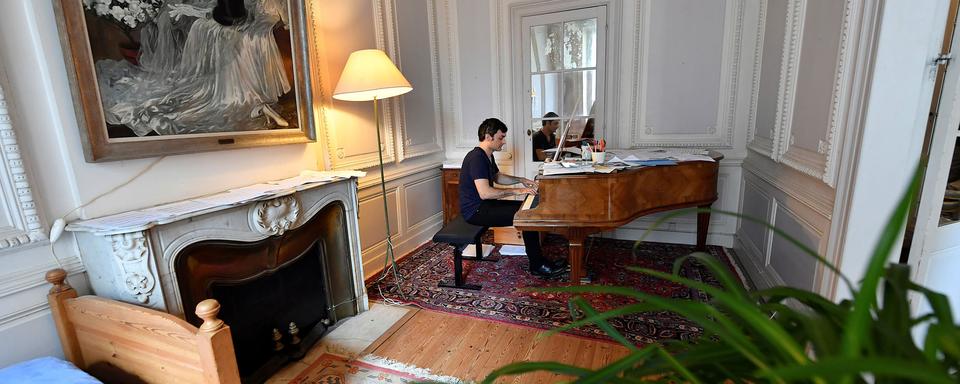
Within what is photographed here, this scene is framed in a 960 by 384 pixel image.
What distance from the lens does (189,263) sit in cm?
168

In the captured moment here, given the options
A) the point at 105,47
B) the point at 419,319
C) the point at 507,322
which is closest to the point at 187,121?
the point at 105,47

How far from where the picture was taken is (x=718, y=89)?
329 centimetres

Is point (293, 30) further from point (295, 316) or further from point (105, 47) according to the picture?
point (295, 316)

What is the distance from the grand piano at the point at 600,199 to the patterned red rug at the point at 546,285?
0.35 meters

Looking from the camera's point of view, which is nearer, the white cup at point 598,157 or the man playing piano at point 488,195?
the white cup at point 598,157

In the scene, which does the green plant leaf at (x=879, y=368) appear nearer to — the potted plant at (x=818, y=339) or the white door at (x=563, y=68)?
the potted plant at (x=818, y=339)

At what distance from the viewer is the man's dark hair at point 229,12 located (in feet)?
6.26

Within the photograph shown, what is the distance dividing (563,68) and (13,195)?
353 centimetres

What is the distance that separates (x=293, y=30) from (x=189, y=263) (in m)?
1.41

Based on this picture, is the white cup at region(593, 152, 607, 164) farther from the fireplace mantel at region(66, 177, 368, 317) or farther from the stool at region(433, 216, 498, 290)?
the fireplace mantel at region(66, 177, 368, 317)

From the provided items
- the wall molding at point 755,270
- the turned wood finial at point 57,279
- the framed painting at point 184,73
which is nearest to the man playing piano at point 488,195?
the framed painting at point 184,73

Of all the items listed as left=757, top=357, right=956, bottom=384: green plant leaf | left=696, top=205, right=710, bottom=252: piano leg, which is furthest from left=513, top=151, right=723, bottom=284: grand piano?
left=757, top=357, right=956, bottom=384: green plant leaf

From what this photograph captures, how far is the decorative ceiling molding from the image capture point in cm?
130

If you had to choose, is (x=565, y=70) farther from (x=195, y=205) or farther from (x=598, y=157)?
(x=195, y=205)
